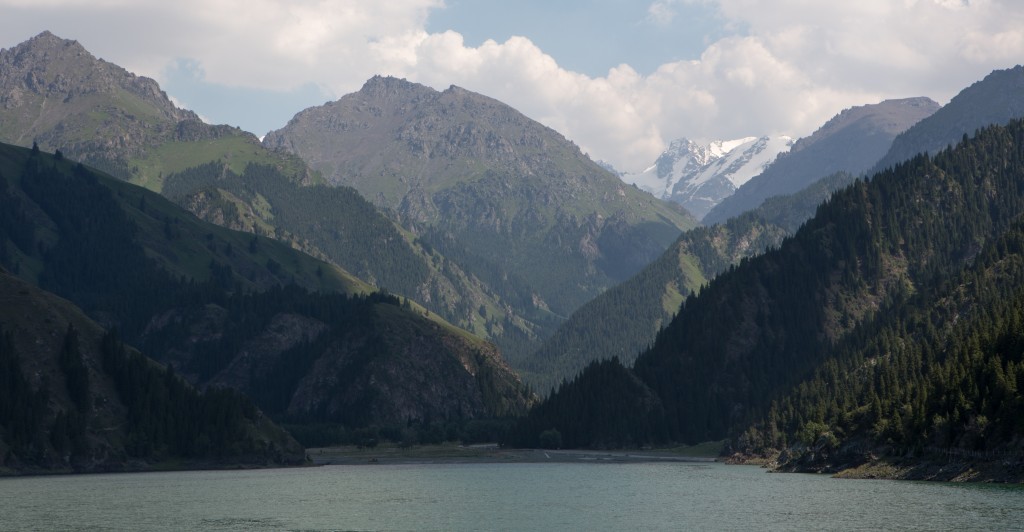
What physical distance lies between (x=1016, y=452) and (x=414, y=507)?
3139 inches

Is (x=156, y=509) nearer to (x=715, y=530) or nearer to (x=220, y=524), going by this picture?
(x=220, y=524)

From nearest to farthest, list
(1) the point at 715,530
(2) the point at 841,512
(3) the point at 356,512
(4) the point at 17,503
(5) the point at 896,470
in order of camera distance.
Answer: (1) the point at 715,530, (2) the point at 841,512, (3) the point at 356,512, (4) the point at 17,503, (5) the point at 896,470

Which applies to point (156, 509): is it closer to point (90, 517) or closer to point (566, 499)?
point (90, 517)

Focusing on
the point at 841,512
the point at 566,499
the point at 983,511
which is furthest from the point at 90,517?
the point at 983,511

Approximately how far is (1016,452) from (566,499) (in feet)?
200

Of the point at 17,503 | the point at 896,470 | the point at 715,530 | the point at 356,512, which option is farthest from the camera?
the point at 896,470

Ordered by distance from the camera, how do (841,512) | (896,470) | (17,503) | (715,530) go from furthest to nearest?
(896,470), (17,503), (841,512), (715,530)

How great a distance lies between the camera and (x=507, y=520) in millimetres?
154125

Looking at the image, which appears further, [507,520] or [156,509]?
[156,509]

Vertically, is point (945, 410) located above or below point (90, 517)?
above

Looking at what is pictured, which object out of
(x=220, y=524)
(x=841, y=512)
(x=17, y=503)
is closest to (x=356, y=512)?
(x=220, y=524)

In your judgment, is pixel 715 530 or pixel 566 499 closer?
pixel 715 530

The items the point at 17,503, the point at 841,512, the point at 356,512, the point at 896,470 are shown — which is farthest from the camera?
the point at 896,470

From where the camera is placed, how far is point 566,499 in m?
186
